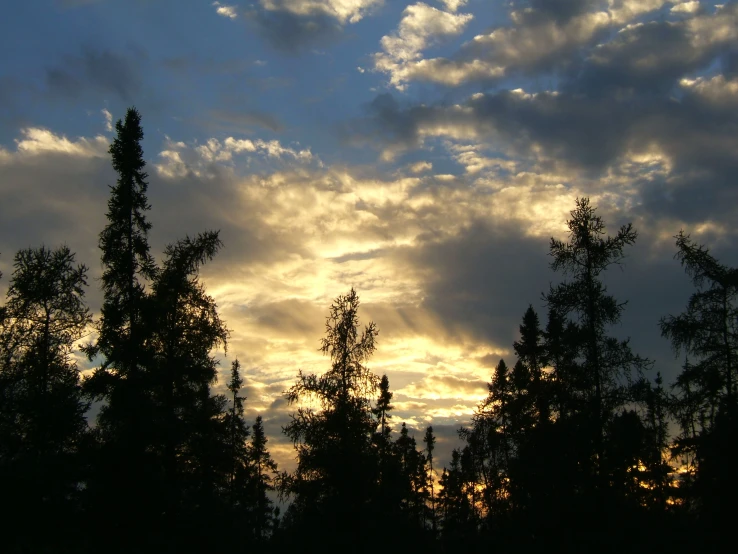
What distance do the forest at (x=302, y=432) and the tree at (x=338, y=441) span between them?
71mm

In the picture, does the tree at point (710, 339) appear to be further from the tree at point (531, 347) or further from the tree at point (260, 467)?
the tree at point (260, 467)

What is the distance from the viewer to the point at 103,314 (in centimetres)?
2855

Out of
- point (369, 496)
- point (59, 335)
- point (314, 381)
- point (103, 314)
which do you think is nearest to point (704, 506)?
point (369, 496)

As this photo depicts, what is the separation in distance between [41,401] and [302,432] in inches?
475

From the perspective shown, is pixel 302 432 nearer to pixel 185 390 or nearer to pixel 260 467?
pixel 185 390

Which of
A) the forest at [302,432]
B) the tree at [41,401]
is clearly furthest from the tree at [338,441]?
the tree at [41,401]

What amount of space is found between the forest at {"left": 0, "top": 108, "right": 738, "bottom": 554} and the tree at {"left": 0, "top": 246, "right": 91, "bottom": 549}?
0.08 meters

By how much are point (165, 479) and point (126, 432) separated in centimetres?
264

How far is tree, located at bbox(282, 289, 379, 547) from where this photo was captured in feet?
82.8

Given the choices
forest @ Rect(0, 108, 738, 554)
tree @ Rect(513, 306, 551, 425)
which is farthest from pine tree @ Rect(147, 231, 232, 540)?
tree @ Rect(513, 306, 551, 425)

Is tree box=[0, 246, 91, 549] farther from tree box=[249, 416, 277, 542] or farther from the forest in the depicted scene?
tree box=[249, 416, 277, 542]

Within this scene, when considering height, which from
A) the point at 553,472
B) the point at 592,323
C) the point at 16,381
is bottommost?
the point at 553,472

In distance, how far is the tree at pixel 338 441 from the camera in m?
25.2

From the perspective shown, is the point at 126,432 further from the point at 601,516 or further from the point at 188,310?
the point at 601,516
